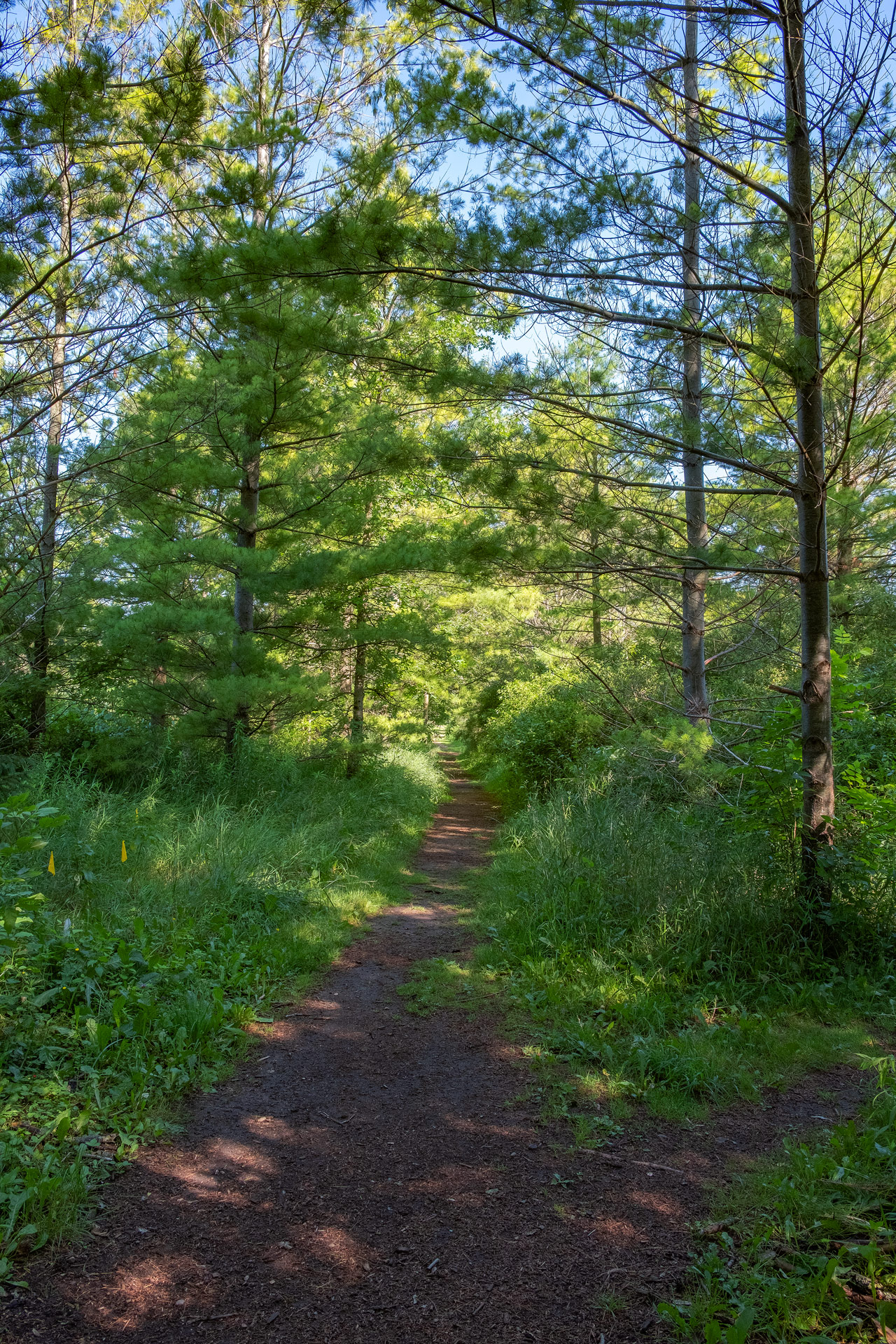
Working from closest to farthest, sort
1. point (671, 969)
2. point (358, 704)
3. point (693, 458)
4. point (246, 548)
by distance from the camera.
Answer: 1. point (671, 969)
2. point (693, 458)
3. point (246, 548)
4. point (358, 704)

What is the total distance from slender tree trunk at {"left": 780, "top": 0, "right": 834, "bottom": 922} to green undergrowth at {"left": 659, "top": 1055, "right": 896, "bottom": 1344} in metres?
2.19

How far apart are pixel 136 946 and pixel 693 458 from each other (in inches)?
257

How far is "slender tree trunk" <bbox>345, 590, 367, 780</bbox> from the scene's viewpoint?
39.3 ft

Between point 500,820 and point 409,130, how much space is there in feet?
34.5

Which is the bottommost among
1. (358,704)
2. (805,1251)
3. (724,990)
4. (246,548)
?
(805,1251)

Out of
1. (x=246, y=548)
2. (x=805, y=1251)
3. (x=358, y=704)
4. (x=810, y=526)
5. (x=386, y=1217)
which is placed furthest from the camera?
(x=358, y=704)

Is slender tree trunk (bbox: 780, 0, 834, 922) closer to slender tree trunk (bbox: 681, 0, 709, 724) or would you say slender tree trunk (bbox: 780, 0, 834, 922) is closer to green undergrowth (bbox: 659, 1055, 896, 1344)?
slender tree trunk (bbox: 681, 0, 709, 724)

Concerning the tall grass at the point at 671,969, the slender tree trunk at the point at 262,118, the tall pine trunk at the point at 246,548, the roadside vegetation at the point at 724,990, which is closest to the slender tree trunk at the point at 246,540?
the tall pine trunk at the point at 246,548

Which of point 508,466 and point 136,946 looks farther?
point 508,466

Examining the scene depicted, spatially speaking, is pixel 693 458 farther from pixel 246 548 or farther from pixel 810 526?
pixel 246 548

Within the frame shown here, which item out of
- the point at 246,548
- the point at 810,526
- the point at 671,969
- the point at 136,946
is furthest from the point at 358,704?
the point at 810,526

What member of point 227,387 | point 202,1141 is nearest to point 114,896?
point 202,1141

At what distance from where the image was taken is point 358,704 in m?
12.6

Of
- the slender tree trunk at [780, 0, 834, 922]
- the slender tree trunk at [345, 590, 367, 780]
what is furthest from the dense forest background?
the slender tree trunk at [345, 590, 367, 780]
